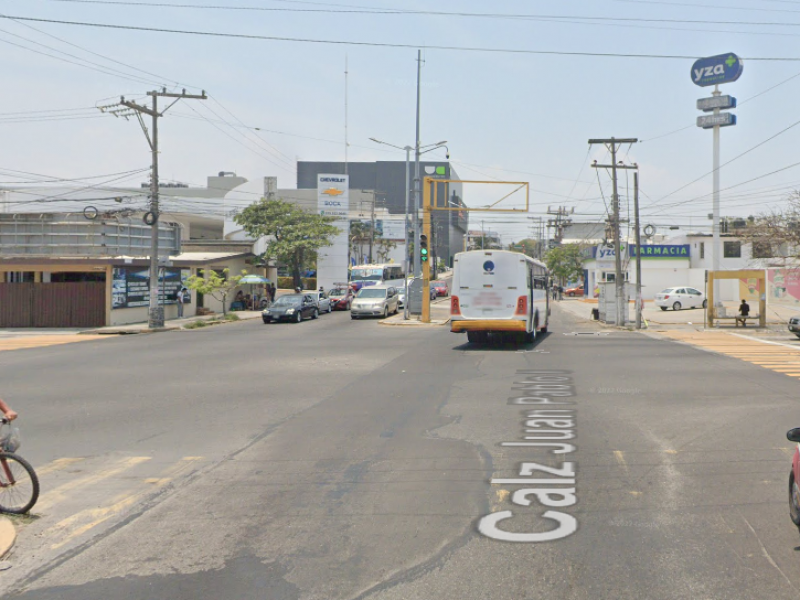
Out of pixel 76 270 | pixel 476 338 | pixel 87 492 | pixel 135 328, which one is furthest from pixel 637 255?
pixel 87 492

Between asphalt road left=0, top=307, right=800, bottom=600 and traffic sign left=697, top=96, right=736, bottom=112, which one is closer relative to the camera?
asphalt road left=0, top=307, right=800, bottom=600

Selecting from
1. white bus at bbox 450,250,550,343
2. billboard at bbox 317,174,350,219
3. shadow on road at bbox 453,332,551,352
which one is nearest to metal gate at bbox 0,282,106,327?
shadow on road at bbox 453,332,551,352

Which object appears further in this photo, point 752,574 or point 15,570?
point 15,570

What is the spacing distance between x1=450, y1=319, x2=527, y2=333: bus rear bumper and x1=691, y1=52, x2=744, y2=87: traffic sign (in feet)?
162

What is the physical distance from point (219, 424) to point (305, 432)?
5.23ft

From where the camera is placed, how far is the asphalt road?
5.22 m

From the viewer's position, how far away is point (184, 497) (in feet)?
24.3

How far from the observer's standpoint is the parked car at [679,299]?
51219mm

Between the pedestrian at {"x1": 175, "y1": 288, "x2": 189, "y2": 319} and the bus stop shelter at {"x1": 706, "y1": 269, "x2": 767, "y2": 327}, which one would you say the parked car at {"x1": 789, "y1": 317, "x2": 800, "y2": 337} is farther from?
the pedestrian at {"x1": 175, "y1": 288, "x2": 189, "y2": 319}

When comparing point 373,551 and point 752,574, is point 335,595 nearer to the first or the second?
point 373,551

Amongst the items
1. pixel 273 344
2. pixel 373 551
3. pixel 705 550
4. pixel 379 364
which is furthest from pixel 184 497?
pixel 273 344

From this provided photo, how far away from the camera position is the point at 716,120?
6222 centimetres

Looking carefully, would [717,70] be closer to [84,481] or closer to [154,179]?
[154,179]

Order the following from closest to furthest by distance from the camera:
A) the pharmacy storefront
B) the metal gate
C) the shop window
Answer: the metal gate
the shop window
the pharmacy storefront
